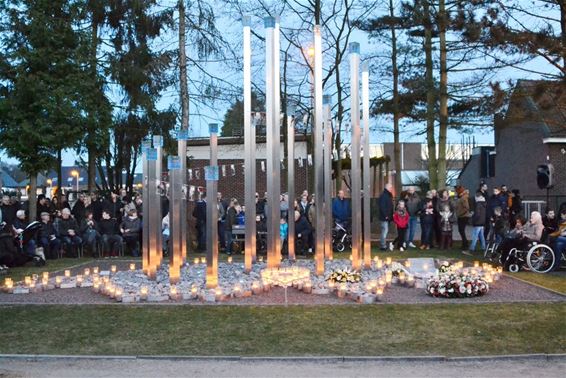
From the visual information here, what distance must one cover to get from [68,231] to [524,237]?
12251 millimetres

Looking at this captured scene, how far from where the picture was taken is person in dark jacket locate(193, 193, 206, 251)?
2156 centimetres

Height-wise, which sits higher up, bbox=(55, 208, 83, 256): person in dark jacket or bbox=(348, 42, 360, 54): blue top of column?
bbox=(348, 42, 360, 54): blue top of column

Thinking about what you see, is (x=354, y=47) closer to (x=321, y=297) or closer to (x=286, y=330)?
(x=321, y=297)

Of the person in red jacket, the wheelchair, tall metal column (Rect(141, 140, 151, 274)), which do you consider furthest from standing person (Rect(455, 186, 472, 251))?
tall metal column (Rect(141, 140, 151, 274))

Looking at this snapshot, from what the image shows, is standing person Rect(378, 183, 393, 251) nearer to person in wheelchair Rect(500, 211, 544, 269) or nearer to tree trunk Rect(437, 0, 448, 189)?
person in wheelchair Rect(500, 211, 544, 269)

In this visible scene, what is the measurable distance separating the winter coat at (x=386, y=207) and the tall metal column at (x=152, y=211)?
8.63 metres

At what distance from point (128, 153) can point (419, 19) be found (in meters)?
14.8

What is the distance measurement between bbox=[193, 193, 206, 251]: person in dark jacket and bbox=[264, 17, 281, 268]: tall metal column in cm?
679

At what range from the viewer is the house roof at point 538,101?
21.3 meters

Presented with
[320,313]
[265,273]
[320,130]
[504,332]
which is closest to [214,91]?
[320,130]

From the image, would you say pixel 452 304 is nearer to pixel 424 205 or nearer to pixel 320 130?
pixel 320 130

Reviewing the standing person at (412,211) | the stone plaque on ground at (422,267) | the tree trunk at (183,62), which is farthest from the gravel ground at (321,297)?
the tree trunk at (183,62)

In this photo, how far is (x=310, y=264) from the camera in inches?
679

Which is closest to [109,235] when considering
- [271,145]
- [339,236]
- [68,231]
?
[68,231]
